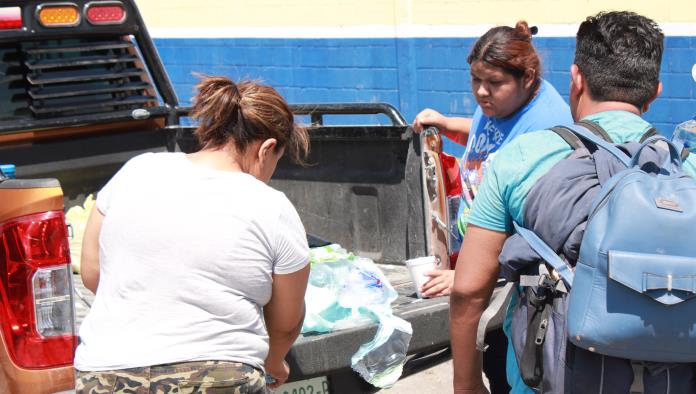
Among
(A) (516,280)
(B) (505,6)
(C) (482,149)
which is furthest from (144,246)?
(B) (505,6)

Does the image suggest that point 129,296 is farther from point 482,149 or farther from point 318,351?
point 482,149

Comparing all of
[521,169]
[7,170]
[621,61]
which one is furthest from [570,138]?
[7,170]

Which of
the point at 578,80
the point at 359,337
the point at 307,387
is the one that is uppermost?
the point at 578,80

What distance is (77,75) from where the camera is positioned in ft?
16.6

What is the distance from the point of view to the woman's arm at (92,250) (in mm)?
2768

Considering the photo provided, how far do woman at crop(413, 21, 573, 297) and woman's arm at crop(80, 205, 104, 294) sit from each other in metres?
1.38

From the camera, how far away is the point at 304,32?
406 inches

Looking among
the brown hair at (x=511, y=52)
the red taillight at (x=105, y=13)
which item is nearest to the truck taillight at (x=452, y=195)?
the brown hair at (x=511, y=52)

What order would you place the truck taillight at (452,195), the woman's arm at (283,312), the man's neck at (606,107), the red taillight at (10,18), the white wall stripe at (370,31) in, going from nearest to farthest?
the man's neck at (606,107) < the woman's arm at (283,312) < the truck taillight at (452,195) < the red taillight at (10,18) < the white wall stripe at (370,31)

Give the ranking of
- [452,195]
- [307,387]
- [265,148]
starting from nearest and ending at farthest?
[265,148]
[307,387]
[452,195]

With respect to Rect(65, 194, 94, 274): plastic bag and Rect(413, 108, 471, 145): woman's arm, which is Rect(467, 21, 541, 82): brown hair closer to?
Rect(413, 108, 471, 145): woman's arm

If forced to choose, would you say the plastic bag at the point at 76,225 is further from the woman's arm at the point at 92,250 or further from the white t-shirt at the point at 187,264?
the white t-shirt at the point at 187,264

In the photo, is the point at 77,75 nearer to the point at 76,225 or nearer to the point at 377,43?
the point at 76,225

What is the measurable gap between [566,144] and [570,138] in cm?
2
